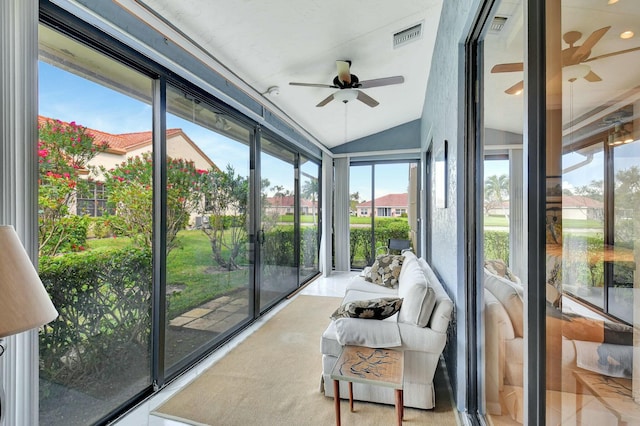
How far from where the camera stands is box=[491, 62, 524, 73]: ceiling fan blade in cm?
114

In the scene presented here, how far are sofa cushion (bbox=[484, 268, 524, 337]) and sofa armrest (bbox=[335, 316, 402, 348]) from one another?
0.72 metres

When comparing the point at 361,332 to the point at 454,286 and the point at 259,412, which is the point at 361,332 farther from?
the point at 259,412

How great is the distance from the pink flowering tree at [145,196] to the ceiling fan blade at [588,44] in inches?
92.8

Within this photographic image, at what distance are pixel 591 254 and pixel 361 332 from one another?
62.3 inches

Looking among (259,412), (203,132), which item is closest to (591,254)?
(259,412)

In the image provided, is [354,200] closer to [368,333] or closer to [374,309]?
[374,309]

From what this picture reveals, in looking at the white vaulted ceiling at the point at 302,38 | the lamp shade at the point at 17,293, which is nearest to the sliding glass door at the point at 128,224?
the white vaulted ceiling at the point at 302,38

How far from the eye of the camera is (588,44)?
0.73 metres

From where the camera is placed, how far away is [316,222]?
6133mm

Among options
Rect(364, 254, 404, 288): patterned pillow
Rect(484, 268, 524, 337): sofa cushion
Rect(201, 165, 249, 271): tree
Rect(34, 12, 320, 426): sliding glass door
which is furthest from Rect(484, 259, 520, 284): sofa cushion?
Rect(201, 165, 249, 271): tree

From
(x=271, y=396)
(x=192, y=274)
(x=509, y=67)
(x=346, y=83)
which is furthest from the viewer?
(x=346, y=83)

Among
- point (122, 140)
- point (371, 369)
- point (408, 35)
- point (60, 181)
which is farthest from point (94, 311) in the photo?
point (408, 35)

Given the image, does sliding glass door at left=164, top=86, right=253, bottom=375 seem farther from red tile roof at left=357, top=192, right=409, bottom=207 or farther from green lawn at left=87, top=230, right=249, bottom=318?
red tile roof at left=357, top=192, right=409, bottom=207

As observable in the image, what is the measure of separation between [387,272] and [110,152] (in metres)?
3.12
